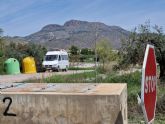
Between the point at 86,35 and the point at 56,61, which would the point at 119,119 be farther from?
the point at 86,35

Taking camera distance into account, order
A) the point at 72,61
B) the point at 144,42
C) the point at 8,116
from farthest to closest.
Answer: the point at 72,61
the point at 144,42
the point at 8,116

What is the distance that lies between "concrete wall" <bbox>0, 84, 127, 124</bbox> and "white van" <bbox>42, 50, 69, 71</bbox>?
128ft

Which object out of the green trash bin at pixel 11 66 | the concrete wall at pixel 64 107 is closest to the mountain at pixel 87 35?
the green trash bin at pixel 11 66

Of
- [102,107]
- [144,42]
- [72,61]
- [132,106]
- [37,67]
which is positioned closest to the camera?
[102,107]

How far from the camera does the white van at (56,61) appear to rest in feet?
148

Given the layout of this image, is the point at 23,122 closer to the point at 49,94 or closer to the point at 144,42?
the point at 49,94

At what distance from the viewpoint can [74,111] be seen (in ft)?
18.2

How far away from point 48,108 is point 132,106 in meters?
5.77

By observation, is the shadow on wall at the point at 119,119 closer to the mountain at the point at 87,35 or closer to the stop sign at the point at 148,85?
the stop sign at the point at 148,85

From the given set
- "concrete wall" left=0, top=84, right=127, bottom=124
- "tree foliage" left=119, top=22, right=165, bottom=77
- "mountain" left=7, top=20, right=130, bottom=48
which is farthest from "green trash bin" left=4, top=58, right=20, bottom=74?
Answer: "concrete wall" left=0, top=84, right=127, bottom=124

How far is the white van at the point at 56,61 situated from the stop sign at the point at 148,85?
41272 mm

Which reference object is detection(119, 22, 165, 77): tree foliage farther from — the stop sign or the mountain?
the stop sign

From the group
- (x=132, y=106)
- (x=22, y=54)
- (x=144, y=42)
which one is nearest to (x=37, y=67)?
(x=22, y=54)

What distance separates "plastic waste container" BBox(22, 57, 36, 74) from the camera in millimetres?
44344
